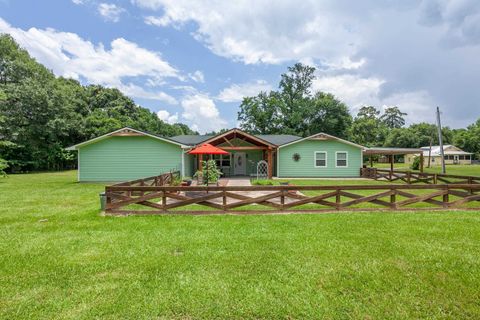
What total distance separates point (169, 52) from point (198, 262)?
59.3ft

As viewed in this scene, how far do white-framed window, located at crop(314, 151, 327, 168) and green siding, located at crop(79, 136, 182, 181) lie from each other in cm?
1106

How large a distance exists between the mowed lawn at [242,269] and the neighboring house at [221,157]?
10.7 meters

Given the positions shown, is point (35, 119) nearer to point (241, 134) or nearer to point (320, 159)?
point (241, 134)

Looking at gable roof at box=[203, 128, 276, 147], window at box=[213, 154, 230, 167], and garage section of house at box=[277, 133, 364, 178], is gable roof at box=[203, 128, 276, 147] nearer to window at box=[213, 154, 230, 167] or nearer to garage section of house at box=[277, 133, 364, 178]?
garage section of house at box=[277, 133, 364, 178]

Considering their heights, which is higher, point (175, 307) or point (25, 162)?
point (25, 162)

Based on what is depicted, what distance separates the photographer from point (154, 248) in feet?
14.8

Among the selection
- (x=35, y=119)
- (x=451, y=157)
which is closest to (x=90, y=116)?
(x=35, y=119)

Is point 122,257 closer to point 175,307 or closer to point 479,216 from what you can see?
point 175,307

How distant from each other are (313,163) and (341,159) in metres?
2.14

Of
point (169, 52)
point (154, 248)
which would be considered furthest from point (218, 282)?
point (169, 52)

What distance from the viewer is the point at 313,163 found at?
19.8 metres

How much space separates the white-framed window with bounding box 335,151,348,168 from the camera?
19.8 m

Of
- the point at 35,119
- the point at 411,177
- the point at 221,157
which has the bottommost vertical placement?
the point at 411,177

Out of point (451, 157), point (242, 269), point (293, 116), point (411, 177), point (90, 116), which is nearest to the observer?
point (242, 269)
